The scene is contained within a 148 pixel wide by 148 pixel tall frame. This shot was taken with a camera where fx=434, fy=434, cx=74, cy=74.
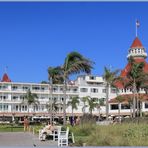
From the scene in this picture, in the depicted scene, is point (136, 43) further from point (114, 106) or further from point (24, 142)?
point (24, 142)

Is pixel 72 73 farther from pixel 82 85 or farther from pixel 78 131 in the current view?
pixel 82 85

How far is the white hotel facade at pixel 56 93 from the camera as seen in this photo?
11319 centimetres

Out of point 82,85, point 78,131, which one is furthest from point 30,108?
point 78,131

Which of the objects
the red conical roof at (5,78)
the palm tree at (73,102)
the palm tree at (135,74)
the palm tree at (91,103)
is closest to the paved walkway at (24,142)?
the palm tree at (135,74)

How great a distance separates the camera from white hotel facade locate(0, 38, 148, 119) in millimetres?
113188

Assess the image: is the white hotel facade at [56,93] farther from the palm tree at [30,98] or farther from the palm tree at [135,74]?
the palm tree at [135,74]

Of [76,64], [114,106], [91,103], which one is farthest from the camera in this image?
[91,103]

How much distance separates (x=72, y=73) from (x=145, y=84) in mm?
36785

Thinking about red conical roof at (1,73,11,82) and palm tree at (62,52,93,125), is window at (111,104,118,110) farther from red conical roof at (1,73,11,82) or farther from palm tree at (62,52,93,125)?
palm tree at (62,52,93,125)

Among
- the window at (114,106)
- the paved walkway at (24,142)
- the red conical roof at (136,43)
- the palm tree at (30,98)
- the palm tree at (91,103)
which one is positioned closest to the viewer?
the paved walkway at (24,142)

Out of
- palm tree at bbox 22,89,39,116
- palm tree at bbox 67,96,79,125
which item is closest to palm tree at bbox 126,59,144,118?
palm tree at bbox 22,89,39,116

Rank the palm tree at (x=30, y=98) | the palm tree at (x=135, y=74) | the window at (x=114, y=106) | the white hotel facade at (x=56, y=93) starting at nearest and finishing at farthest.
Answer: the palm tree at (x=135, y=74) → the window at (x=114, y=106) → the palm tree at (x=30, y=98) → the white hotel facade at (x=56, y=93)

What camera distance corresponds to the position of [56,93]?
121750mm

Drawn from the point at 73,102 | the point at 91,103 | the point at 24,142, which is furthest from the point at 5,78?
the point at 24,142
